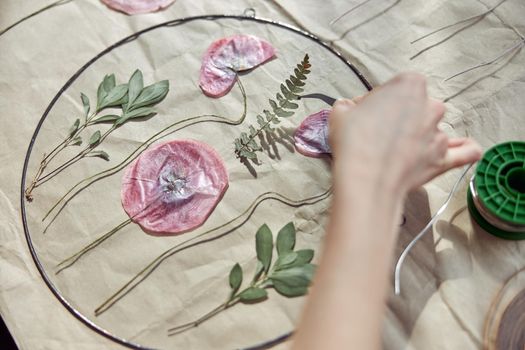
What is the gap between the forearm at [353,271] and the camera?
15.0 inches

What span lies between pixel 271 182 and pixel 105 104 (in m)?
0.22

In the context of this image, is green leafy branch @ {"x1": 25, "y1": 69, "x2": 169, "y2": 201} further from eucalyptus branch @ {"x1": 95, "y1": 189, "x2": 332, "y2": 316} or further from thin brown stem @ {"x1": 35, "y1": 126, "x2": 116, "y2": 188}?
eucalyptus branch @ {"x1": 95, "y1": 189, "x2": 332, "y2": 316}

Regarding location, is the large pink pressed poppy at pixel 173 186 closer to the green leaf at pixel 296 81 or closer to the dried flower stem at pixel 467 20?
the green leaf at pixel 296 81

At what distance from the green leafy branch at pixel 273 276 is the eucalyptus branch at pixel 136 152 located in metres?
0.16

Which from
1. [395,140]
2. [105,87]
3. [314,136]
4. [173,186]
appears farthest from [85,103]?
[395,140]

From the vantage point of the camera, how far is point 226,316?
1.75 feet

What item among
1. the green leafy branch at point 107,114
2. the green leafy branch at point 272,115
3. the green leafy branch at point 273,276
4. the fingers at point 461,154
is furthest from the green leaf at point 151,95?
the fingers at point 461,154

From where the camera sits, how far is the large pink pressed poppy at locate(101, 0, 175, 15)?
2.35ft

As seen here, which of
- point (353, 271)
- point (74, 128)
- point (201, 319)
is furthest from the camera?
point (74, 128)

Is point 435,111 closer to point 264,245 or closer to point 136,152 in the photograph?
point 264,245

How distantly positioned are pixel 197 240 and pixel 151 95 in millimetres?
187

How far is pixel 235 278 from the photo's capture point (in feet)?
1.79

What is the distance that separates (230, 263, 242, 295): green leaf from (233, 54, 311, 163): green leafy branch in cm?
12

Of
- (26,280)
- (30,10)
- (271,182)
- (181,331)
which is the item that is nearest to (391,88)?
(271,182)
